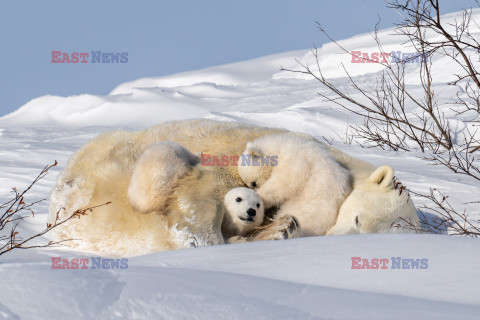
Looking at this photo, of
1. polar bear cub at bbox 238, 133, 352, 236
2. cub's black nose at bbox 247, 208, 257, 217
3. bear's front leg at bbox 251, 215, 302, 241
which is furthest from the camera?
polar bear cub at bbox 238, 133, 352, 236

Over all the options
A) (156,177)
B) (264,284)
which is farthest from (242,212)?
(264,284)

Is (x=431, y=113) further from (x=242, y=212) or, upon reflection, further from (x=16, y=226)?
(x=16, y=226)

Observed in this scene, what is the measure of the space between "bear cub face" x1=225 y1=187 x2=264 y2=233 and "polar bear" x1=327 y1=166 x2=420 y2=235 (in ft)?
2.00

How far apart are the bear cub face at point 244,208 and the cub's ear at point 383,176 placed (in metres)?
0.98

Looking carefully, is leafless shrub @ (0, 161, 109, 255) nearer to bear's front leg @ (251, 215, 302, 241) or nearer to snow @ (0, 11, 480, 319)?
snow @ (0, 11, 480, 319)

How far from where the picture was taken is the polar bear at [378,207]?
4.75m

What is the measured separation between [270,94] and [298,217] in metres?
20.5

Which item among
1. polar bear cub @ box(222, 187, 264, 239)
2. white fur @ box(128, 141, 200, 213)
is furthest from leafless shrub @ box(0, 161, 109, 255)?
polar bear cub @ box(222, 187, 264, 239)

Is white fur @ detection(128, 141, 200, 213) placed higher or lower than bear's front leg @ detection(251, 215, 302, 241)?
higher

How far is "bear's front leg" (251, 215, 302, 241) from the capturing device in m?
4.36

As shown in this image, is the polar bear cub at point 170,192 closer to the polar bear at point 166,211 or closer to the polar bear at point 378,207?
the polar bear at point 166,211

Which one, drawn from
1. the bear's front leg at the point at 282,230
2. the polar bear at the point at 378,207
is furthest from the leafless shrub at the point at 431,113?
the bear's front leg at the point at 282,230

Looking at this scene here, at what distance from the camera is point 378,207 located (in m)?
4.82

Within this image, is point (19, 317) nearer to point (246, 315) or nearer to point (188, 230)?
point (246, 315)
